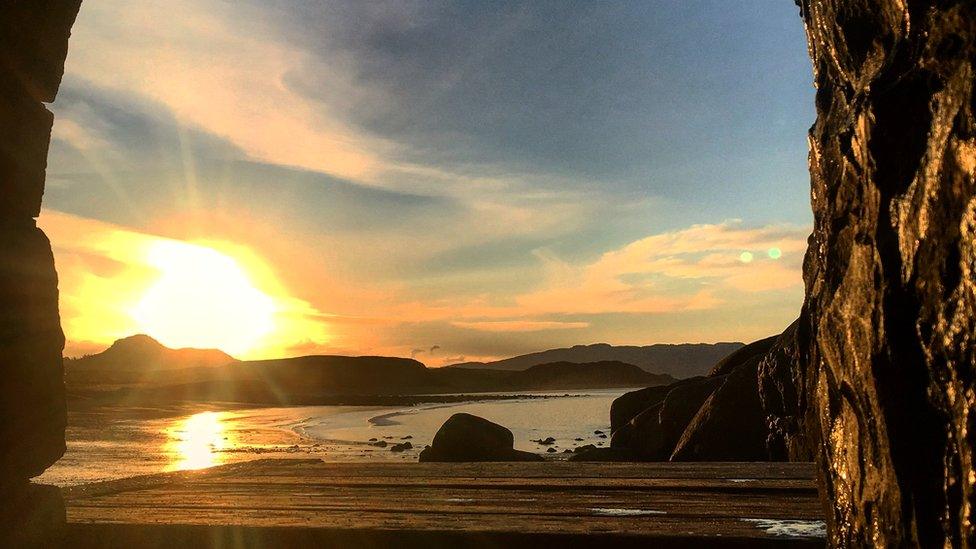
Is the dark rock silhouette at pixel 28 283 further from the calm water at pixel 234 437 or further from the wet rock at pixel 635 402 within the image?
the wet rock at pixel 635 402

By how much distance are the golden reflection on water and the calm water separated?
0.02 meters

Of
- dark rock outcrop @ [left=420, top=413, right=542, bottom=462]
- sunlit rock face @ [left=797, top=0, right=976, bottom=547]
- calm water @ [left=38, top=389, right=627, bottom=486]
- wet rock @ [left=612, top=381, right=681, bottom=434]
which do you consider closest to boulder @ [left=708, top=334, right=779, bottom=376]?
wet rock @ [left=612, top=381, right=681, bottom=434]

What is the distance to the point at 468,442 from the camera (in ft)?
34.4

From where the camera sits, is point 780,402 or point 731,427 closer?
point 780,402

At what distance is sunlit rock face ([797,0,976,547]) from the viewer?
4.47 feet

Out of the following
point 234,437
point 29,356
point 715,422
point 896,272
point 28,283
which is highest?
point 28,283

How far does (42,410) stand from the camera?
8.69 feet

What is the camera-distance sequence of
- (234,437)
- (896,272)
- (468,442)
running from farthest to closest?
(234,437), (468,442), (896,272)

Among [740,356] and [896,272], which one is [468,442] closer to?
[740,356]

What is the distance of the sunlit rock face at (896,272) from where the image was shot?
1.36 metres

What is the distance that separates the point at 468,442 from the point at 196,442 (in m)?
10.8

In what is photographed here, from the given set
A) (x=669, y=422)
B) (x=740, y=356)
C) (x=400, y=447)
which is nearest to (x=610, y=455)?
(x=669, y=422)

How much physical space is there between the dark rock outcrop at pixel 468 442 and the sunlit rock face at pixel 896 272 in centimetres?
837

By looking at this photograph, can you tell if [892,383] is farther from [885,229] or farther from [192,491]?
[192,491]
